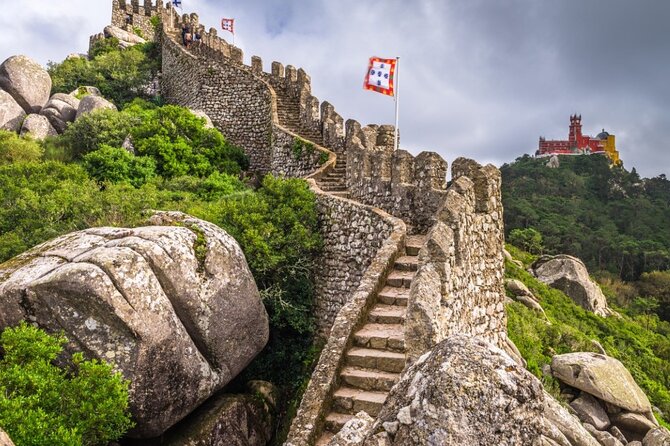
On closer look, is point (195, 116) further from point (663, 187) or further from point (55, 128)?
point (663, 187)

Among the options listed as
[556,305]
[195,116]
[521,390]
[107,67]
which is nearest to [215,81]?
[195,116]

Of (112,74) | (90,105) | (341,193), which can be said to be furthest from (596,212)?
(90,105)

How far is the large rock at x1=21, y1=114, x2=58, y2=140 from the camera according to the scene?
22.6 meters

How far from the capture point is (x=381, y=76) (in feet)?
44.9

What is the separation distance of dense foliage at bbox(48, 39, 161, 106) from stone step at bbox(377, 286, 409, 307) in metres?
24.8

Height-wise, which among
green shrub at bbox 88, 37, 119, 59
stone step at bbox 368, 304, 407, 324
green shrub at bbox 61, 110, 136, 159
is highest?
green shrub at bbox 88, 37, 119, 59

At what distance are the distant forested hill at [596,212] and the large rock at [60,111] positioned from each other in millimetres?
31079

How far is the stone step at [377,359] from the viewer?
22.5 feet

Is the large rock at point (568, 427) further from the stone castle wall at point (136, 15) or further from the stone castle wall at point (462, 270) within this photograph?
the stone castle wall at point (136, 15)

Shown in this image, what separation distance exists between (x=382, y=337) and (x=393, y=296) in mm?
922

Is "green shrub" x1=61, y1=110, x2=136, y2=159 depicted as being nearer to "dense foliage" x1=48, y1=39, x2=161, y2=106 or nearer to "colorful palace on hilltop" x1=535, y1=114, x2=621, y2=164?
"dense foliage" x1=48, y1=39, x2=161, y2=106

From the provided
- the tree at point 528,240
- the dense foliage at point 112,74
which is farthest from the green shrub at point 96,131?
the tree at point 528,240

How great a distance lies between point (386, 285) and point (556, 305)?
46.1 ft

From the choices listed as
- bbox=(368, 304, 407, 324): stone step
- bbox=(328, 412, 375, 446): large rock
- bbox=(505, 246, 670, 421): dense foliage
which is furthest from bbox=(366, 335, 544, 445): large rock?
bbox=(505, 246, 670, 421): dense foliage
